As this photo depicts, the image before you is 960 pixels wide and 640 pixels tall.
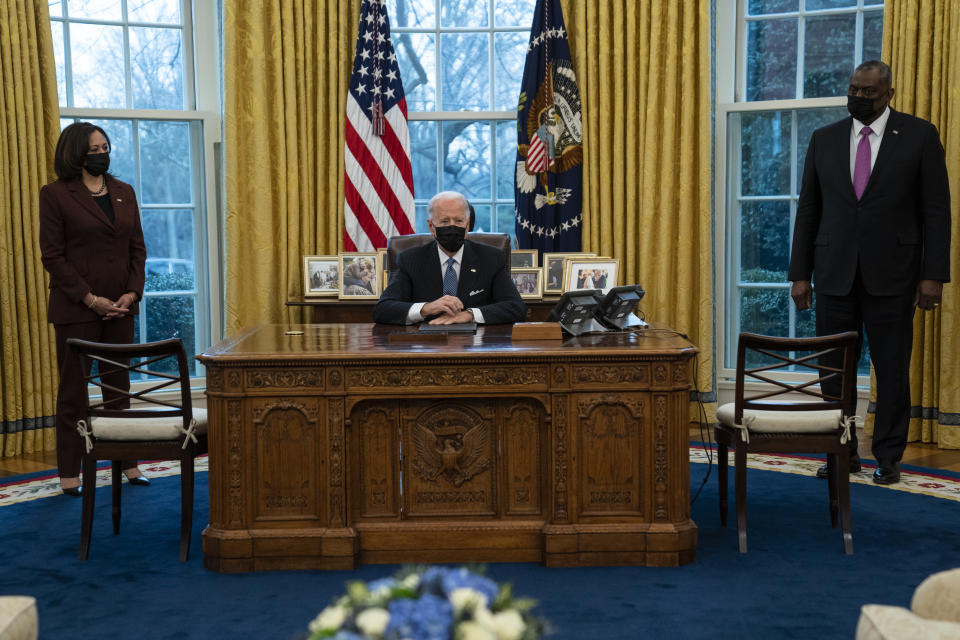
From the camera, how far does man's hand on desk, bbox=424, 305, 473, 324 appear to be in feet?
12.7

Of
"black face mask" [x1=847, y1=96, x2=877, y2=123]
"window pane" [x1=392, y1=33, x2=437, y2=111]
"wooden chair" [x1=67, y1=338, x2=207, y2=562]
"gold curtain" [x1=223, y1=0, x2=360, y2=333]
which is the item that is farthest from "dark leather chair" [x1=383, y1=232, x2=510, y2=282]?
"black face mask" [x1=847, y1=96, x2=877, y2=123]

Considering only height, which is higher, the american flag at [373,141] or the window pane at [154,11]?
the window pane at [154,11]

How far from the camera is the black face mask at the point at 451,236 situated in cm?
396

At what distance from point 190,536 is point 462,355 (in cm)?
120

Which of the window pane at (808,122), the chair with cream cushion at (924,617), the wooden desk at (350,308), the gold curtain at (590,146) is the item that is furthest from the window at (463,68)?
the chair with cream cushion at (924,617)

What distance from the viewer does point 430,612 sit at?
1323 millimetres

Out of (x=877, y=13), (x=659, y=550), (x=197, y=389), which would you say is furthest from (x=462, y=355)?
(x=877, y=13)

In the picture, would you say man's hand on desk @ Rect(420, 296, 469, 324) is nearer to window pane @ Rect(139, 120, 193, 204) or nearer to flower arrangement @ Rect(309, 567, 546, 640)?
flower arrangement @ Rect(309, 567, 546, 640)

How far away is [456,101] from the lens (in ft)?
19.9

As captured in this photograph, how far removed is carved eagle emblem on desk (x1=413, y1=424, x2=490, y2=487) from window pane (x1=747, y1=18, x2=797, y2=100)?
3568mm

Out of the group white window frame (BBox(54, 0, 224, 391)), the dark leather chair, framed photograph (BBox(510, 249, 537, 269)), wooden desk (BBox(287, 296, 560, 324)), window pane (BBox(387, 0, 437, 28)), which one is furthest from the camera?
window pane (BBox(387, 0, 437, 28))

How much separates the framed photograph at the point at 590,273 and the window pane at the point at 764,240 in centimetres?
103

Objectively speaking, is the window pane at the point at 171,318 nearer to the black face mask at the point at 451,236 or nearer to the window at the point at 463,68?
the window at the point at 463,68

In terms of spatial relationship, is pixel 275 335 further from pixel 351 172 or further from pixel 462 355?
pixel 351 172
